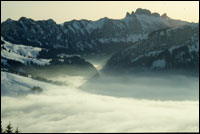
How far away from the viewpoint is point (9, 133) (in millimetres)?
162125

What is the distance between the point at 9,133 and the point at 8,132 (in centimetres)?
78

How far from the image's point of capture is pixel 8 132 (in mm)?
162625

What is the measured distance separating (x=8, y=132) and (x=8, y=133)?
2.32ft

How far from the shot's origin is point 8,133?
16200cm

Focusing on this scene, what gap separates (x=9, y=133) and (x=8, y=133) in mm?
392
